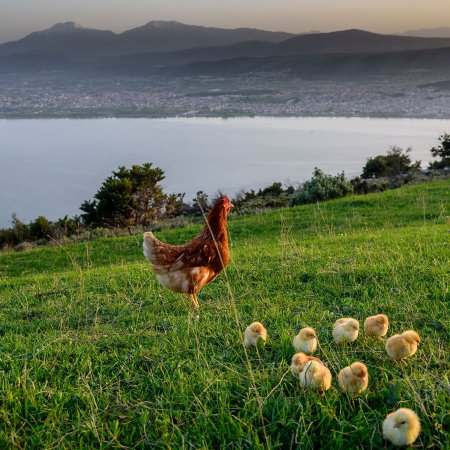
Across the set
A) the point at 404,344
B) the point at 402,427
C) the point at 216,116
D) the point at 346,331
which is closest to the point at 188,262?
the point at 346,331

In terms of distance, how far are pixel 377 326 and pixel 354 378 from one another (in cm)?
89

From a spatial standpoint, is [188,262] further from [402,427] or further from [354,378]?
[402,427]

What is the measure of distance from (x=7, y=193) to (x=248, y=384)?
68923mm

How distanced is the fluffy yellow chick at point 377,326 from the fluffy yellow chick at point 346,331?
127 mm

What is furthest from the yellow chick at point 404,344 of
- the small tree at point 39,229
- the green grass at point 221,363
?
the small tree at point 39,229

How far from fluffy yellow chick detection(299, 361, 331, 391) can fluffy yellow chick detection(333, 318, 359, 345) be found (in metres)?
0.68

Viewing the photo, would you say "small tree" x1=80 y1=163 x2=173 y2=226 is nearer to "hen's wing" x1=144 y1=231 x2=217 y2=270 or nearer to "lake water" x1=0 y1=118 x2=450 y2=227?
"hen's wing" x1=144 y1=231 x2=217 y2=270

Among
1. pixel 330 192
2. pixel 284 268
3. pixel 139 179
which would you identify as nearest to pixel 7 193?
pixel 139 179

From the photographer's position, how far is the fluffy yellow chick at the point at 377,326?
3.64 m

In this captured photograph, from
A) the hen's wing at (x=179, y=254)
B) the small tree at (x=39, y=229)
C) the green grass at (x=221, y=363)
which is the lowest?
the small tree at (x=39, y=229)

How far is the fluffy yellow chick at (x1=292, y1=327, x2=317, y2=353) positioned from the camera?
333 centimetres

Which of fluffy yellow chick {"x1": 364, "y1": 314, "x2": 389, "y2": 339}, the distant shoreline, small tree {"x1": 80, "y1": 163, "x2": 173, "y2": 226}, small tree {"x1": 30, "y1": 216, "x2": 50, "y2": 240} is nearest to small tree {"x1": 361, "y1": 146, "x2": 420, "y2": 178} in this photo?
small tree {"x1": 80, "y1": 163, "x2": 173, "y2": 226}

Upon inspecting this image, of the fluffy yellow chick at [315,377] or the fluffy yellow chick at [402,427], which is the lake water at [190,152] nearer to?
the fluffy yellow chick at [315,377]

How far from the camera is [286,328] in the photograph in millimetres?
4281
